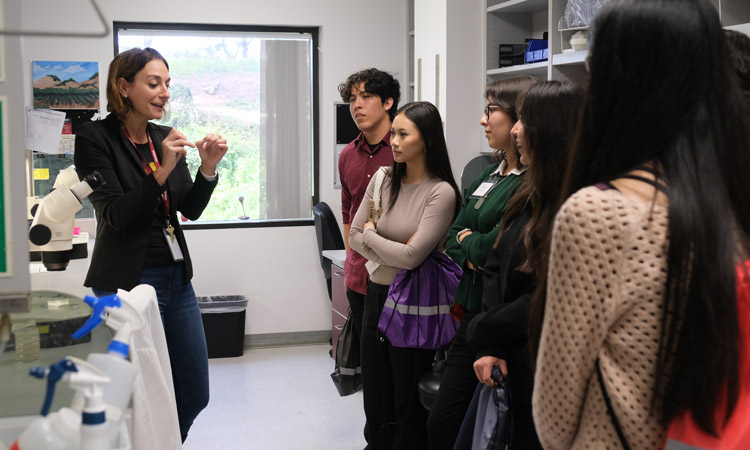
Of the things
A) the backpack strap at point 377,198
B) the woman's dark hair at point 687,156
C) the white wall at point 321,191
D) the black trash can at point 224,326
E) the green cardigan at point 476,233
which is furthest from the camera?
the white wall at point 321,191

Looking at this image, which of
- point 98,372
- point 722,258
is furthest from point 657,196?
point 98,372

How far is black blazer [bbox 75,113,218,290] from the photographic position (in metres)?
2.39

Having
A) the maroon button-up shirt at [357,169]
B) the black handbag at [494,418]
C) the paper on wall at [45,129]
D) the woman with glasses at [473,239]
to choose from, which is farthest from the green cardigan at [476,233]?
the paper on wall at [45,129]

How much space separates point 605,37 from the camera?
1.04 meters

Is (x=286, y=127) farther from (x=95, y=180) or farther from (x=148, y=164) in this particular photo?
(x=95, y=180)

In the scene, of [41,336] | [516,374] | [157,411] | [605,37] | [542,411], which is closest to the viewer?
[605,37]

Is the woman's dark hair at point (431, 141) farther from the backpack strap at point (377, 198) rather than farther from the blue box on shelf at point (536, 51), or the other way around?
the blue box on shelf at point (536, 51)

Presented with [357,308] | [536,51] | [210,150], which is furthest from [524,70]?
[210,150]

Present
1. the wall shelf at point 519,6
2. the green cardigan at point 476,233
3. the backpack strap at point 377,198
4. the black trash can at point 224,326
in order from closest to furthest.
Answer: the green cardigan at point 476,233 < the backpack strap at point 377,198 < the wall shelf at point 519,6 < the black trash can at point 224,326

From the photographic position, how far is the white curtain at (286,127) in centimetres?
541

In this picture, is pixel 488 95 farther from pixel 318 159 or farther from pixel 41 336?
pixel 318 159

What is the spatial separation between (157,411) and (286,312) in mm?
3863

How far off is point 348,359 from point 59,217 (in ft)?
4.36

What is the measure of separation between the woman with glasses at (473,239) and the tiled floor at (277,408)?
1.24 metres
